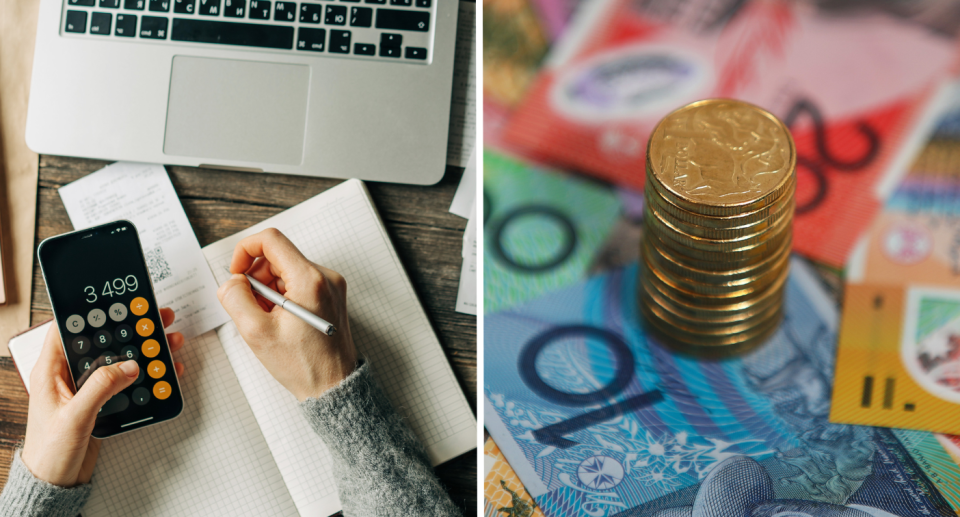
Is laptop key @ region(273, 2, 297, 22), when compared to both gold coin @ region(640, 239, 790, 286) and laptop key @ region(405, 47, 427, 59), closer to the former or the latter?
laptop key @ region(405, 47, 427, 59)

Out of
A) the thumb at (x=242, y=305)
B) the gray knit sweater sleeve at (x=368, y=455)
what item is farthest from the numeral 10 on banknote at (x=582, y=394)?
the thumb at (x=242, y=305)

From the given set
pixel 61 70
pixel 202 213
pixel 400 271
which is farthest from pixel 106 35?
pixel 400 271

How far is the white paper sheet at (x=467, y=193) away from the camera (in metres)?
0.58

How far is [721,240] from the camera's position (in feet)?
1.23

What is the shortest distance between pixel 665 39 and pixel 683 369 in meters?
0.32

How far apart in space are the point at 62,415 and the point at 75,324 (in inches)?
2.8

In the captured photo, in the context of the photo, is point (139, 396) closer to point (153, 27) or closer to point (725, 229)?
point (153, 27)

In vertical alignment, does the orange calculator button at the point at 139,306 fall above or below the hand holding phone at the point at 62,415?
above

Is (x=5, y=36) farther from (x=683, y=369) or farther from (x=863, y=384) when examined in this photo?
(x=863, y=384)

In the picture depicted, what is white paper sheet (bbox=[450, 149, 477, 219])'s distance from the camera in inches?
22.7

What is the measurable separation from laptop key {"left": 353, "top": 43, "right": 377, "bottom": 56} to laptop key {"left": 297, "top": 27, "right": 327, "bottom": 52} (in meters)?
0.03

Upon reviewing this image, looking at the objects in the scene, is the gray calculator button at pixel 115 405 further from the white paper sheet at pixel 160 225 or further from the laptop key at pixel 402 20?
the laptop key at pixel 402 20

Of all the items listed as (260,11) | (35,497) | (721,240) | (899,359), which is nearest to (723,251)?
(721,240)

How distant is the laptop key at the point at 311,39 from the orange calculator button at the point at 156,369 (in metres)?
0.30
